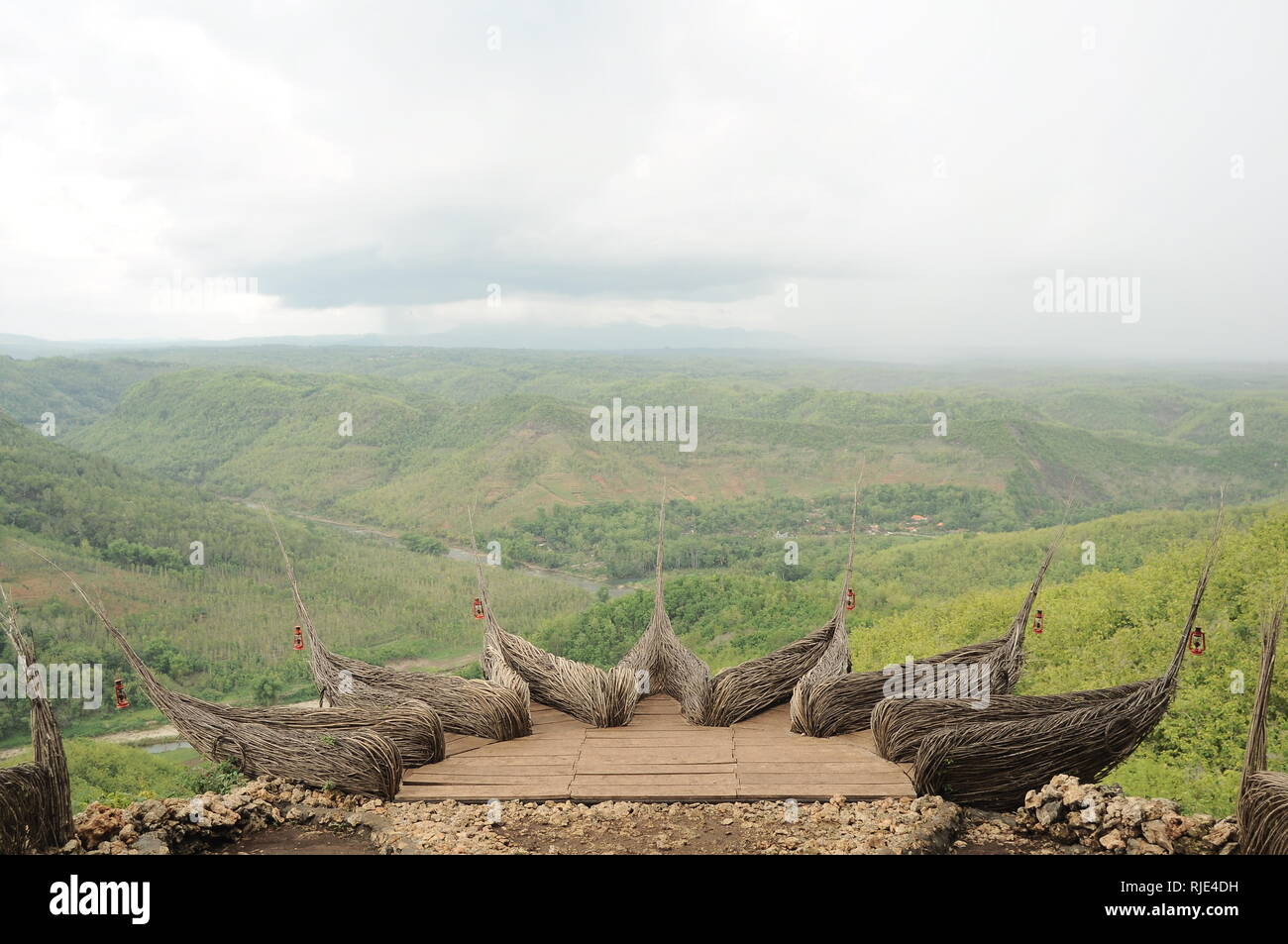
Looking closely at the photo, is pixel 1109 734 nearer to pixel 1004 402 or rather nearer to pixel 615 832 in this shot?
pixel 615 832

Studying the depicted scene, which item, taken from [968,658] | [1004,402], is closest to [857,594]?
[968,658]

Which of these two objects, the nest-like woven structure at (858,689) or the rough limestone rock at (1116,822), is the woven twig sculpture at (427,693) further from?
the rough limestone rock at (1116,822)

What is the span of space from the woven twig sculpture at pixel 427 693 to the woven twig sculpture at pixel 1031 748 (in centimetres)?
273

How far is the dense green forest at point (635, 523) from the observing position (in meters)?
11.0

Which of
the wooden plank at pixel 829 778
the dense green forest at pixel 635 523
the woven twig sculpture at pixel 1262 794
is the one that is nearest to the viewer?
the woven twig sculpture at pixel 1262 794

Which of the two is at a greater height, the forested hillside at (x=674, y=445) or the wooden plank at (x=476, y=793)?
the forested hillside at (x=674, y=445)

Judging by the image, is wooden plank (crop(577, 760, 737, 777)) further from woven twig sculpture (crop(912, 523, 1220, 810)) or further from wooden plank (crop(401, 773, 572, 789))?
woven twig sculpture (crop(912, 523, 1220, 810))

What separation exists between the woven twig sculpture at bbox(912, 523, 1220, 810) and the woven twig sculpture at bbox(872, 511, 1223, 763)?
0.21 meters

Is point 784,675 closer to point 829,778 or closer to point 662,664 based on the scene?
point 662,664

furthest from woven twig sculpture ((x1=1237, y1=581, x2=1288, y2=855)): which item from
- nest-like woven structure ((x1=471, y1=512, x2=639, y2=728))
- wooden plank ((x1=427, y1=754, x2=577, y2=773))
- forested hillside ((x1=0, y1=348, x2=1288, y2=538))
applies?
forested hillside ((x1=0, y1=348, x2=1288, y2=538))

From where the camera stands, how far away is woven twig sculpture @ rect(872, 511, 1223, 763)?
499cm

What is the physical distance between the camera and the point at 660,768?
5.04 m

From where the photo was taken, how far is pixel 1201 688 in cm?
795

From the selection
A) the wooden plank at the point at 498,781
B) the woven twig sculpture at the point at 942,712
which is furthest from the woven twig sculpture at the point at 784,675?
the wooden plank at the point at 498,781
